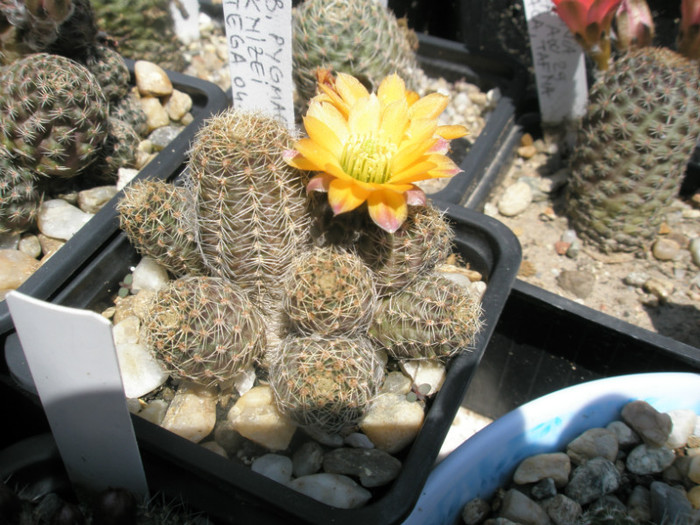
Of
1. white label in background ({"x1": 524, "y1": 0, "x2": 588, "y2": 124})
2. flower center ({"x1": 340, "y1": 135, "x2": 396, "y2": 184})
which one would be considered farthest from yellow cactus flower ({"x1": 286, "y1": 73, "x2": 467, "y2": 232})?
white label in background ({"x1": 524, "y1": 0, "x2": 588, "y2": 124})

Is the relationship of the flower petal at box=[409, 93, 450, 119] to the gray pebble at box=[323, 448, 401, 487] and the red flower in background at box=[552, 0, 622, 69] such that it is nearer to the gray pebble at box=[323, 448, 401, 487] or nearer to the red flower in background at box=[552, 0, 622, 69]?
the gray pebble at box=[323, 448, 401, 487]

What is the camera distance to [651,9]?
2180 mm

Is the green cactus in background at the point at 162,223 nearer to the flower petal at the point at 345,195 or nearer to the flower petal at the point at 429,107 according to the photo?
the flower petal at the point at 345,195

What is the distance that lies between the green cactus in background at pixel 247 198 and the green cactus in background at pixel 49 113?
0.48 m

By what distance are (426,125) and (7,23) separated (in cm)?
124

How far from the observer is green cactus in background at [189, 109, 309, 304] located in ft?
3.48

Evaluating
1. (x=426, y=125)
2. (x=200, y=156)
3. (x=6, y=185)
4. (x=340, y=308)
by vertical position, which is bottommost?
(x=6, y=185)

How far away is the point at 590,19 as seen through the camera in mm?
1689

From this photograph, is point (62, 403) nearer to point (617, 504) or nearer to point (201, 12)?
point (617, 504)

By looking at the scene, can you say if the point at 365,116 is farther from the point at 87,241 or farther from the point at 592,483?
the point at 592,483

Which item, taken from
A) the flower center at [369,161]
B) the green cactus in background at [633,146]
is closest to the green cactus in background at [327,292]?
the flower center at [369,161]

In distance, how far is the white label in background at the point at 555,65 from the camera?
1891mm

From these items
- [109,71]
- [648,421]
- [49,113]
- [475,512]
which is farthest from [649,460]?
[109,71]

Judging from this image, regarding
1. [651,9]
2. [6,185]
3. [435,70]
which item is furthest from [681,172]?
[6,185]
